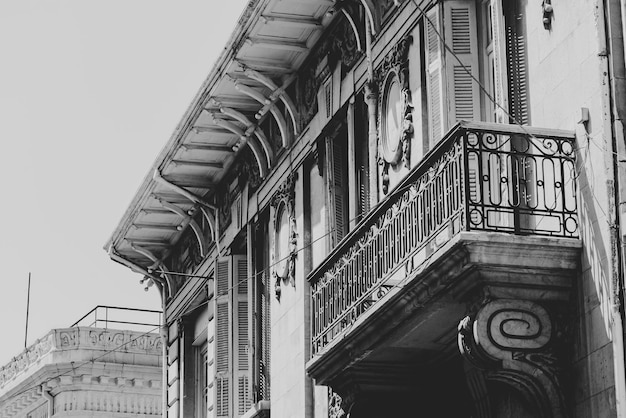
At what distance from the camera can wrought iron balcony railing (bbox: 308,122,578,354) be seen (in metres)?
14.1

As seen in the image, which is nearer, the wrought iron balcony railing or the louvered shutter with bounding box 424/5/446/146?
the wrought iron balcony railing

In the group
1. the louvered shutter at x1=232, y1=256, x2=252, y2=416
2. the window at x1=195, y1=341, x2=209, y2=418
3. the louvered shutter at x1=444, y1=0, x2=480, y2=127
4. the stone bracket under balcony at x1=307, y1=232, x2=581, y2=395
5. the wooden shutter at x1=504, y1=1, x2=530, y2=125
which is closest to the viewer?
the stone bracket under balcony at x1=307, y1=232, x2=581, y2=395

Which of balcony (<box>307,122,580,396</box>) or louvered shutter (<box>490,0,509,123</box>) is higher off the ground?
louvered shutter (<box>490,0,509,123</box>)

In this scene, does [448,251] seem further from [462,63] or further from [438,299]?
[462,63]

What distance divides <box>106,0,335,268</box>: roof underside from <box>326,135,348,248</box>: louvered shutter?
146 cm

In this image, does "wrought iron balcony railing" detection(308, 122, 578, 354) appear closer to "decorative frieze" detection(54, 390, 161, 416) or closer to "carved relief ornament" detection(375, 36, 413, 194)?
"carved relief ornament" detection(375, 36, 413, 194)

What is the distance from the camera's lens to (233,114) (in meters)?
23.2

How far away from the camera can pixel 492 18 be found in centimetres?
1608

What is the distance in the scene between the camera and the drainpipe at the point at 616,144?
1324 cm

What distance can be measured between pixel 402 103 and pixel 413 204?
3.09 metres

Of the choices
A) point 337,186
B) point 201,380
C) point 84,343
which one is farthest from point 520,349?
point 84,343

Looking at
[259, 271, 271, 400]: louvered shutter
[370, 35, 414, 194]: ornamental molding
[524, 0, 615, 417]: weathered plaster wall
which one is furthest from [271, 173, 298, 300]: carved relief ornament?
[524, 0, 615, 417]: weathered plaster wall

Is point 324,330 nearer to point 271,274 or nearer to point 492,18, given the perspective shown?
point 492,18

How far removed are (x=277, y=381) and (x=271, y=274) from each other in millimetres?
1577
